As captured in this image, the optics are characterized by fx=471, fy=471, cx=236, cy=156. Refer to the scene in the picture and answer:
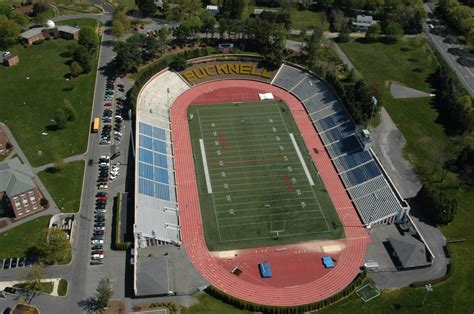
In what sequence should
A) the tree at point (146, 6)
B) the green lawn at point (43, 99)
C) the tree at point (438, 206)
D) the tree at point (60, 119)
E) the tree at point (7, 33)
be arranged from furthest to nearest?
the tree at point (146, 6), the tree at point (7, 33), the tree at point (60, 119), the green lawn at point (43, 99), the tree at point (438, 206)

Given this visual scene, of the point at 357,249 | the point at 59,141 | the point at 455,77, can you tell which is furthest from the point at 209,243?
the point at 455,77

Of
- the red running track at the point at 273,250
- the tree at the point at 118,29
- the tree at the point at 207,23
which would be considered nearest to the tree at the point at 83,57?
the tree at the point at 118,29

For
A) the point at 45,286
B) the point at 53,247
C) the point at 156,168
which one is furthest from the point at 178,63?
the point at 45,286

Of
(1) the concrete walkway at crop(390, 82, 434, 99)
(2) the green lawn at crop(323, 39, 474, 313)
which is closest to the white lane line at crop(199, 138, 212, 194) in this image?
(2) the green lawn at crop(323, 39, 474, 313)

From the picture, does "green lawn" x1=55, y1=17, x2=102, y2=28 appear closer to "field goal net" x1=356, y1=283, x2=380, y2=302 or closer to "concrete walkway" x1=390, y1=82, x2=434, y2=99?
"concrete walkway" x1=390, y1=82, x2=434, y2=99

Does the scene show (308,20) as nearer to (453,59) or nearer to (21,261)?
(453,59)

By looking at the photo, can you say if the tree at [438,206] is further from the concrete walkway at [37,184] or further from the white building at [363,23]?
the white building at [363,23]

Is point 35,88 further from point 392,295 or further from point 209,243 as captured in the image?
point 392,295
